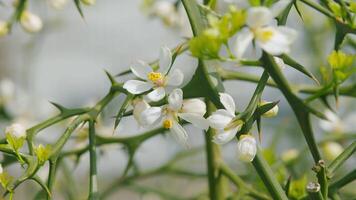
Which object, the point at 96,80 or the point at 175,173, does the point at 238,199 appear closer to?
the point at 175,173

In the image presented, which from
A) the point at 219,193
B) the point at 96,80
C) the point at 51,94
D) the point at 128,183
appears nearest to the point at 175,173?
the point at 128,183

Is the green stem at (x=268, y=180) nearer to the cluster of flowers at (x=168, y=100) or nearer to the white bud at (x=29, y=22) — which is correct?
the cluster of flowers at (x=168, y=100)

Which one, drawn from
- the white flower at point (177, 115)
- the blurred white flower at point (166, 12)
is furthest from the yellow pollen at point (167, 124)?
the blurred white flower at point (166, 12)

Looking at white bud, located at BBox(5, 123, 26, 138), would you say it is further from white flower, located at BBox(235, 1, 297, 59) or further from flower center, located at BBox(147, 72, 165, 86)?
white flower, located at BBox(235, 1, 297, 59)

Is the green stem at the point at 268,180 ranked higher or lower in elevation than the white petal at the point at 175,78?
lower

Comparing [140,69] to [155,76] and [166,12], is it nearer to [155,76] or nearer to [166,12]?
[155,76]

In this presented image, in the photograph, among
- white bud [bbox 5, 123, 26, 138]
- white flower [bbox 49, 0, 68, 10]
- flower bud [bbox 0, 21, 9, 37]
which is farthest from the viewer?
white flower [bbox 49, 0, 68, 10]

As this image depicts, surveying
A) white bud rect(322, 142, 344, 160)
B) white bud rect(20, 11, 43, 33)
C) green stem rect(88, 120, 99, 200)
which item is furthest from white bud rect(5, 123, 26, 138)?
white bud rect(322, 142, 344, 160)

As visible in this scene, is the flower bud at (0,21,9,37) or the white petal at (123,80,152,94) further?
the flower bud at (0,21,9,37)

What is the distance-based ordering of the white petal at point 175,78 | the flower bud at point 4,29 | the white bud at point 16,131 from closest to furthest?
1. the white petal at point 175,78
2. the white bud at point 16,131
3. the flower bud at point 4,29
